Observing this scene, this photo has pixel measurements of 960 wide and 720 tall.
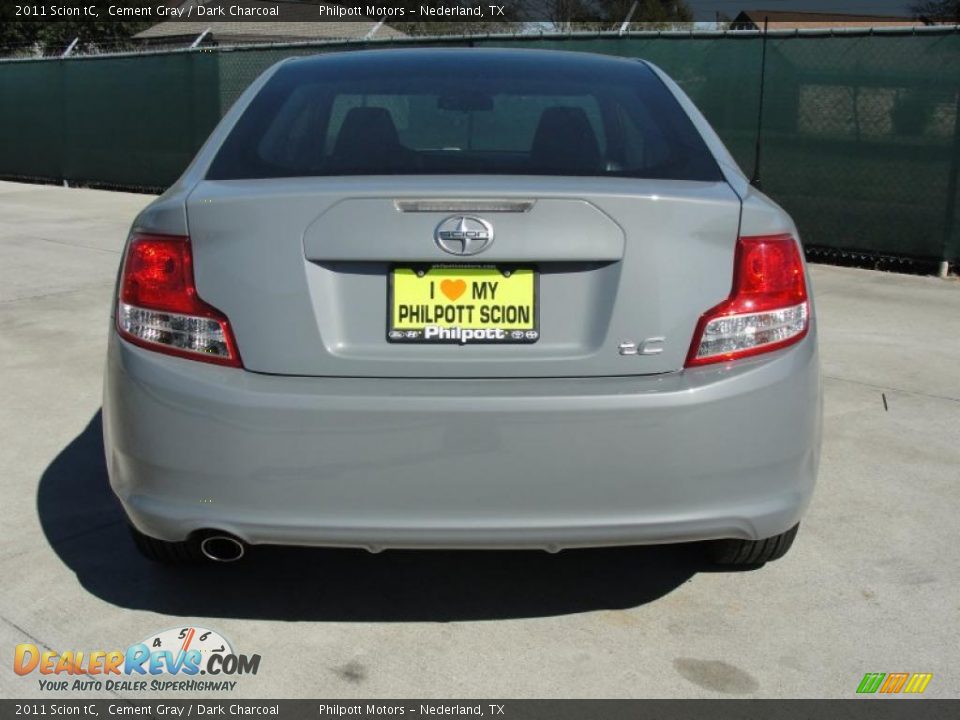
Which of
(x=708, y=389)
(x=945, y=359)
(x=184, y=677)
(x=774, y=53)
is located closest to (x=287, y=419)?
(x=184, y=677)

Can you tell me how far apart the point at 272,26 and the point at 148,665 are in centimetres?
4555

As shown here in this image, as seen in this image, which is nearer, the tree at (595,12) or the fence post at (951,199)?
the fence post at (951,199)

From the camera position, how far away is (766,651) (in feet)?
9.73

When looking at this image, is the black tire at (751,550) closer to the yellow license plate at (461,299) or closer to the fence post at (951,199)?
the yellow license plate at (461,299)

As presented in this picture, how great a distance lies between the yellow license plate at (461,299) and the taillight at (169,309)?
1.31 feet

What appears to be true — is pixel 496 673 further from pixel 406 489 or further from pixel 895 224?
pixel 895 224

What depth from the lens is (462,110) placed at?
3.48 meters

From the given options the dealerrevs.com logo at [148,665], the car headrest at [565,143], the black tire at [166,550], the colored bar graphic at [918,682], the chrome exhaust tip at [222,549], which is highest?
the car headrest at [565,143]

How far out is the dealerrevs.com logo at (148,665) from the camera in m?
2.80

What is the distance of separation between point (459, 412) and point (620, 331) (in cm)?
41

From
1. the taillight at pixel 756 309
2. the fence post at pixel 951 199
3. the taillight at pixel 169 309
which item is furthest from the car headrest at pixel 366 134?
the fence post at pixel 951 199

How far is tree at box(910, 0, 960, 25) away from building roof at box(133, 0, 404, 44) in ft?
60.4

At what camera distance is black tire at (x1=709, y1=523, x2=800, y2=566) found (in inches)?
127

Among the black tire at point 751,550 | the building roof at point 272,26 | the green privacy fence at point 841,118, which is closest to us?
the black tire at point 751,550
